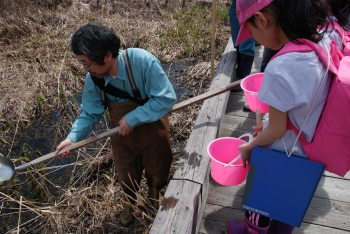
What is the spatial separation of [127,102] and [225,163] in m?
0.74

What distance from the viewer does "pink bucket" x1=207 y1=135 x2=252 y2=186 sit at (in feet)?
5.80

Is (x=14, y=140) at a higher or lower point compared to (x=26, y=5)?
lower

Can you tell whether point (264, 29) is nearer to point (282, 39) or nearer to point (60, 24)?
point (282, 39)

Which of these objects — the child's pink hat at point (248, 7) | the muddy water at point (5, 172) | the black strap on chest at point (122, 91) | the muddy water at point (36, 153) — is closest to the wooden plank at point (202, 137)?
Answer: the black strap on chest at point (122, 91)

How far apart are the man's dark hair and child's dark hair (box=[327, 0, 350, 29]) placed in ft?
4.04

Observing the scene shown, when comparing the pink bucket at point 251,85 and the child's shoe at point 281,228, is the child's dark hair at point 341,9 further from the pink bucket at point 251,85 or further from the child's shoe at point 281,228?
the child's shoe at point 281,228

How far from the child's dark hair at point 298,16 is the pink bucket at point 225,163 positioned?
79 cm

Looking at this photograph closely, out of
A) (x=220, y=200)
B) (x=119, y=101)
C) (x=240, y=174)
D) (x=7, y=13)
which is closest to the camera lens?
(x=240, y=174)

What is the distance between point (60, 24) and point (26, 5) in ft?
3.36

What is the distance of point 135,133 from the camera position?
220 cm

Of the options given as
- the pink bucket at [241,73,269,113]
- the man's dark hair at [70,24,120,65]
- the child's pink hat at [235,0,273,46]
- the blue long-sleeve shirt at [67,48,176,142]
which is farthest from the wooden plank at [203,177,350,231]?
the child's pink hat at [235,0,273,46]

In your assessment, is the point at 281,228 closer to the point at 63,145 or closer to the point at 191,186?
the point at 191,186

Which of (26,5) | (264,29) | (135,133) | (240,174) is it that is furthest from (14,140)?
(26,5)

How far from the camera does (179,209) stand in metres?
1.68
